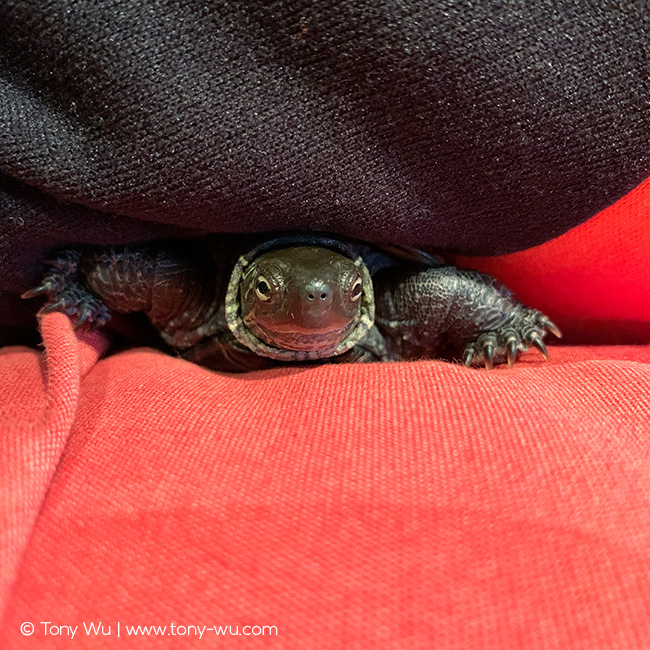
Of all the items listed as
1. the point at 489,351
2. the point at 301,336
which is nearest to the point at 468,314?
the point at 489,351

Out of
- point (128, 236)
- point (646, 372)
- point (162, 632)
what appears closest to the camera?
point (162, 632)

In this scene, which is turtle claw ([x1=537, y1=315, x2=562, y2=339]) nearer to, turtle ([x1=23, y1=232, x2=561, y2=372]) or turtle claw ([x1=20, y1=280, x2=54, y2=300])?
turtle ([x1=23, y1=232, x2=561, y2=372])

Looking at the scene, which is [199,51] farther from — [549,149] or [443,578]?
[443,578]

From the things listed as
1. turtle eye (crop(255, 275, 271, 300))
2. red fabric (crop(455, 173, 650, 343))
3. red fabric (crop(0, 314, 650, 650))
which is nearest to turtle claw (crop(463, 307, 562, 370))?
red fabric (crop(455, 173, 650, 343))

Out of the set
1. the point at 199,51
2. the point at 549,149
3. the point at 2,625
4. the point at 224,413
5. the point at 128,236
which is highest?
the point at 199,51

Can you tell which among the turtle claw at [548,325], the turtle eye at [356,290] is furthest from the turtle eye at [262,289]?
the turtle claw at [548,325]

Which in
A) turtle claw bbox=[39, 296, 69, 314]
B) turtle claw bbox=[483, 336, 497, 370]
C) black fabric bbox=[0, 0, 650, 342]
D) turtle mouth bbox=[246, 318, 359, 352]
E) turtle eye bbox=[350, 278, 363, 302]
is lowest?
turtle claw bbox=[483, 336, 497, 370]

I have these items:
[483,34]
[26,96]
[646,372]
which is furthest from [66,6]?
[646,372]
